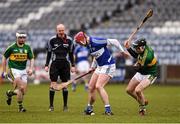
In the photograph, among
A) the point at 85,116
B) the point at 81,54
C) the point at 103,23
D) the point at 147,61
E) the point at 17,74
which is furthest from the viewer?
the point at 103,23

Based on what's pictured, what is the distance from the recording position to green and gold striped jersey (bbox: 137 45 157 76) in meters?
17.2

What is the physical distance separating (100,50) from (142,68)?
1336 millimetres

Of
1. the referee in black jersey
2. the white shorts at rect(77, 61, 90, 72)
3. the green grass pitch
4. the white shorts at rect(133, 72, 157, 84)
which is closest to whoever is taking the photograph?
the green grass pitch

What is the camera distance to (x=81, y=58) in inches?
1233

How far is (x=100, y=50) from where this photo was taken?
677 inches

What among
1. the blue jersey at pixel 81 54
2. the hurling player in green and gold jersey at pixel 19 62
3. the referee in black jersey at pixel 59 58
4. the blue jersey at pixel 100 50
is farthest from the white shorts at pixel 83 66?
the blue jersey at pixel 100 50

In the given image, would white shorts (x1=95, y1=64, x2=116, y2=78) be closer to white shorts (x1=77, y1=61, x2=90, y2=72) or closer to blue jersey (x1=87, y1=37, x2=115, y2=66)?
blue jersey (x1=87, y1=37, x2=115, y2=66)

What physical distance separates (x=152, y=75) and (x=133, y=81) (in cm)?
57

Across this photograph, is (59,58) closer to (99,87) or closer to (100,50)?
(100,50)

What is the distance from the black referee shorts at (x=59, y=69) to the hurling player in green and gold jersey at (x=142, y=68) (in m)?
2.19

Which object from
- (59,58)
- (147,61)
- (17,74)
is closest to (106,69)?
(147,61)

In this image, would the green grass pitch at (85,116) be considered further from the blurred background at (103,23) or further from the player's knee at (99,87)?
the blurred background at (103,23)

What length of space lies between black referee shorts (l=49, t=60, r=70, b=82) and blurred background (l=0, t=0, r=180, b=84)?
17622 mm

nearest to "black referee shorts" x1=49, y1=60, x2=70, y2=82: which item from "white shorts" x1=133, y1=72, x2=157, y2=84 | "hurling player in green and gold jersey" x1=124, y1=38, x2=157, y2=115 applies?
"hurling player in green and gold jersey" x1=124, y1=38, x2=157, y2=115
